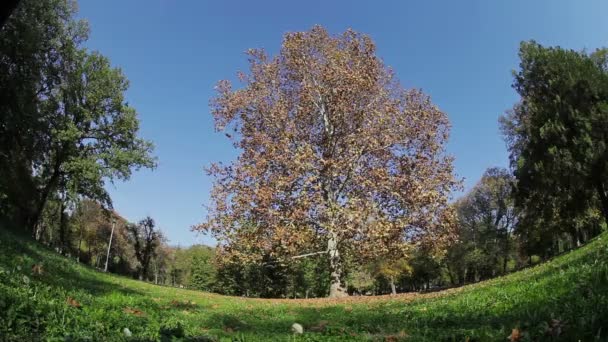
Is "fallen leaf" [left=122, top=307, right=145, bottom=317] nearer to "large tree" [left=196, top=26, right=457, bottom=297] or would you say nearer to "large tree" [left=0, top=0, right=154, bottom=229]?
"large tree" [left=196, top=26, right=457, bottom=297]

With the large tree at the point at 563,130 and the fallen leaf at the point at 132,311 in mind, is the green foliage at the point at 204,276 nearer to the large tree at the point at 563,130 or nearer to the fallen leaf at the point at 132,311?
the large tree at the point at 563,130

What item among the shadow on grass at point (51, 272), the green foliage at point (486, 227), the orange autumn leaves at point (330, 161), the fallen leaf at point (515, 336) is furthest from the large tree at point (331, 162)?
the green foliage at point (486, 227)

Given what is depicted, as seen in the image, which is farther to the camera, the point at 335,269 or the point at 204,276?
the point at 204,276

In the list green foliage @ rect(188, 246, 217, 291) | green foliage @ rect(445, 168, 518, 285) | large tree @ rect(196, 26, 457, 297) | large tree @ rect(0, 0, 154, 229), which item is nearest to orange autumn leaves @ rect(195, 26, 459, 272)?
large tree @ rect(196, 26, 457, 297)

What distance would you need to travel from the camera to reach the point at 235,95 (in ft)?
92.8

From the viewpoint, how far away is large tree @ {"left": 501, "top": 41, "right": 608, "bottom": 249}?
31234 millimetres

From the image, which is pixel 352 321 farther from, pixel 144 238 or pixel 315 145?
pixel 144 238

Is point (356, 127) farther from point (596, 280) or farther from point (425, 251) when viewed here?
point (596, 280)

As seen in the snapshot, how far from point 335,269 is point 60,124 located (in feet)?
108

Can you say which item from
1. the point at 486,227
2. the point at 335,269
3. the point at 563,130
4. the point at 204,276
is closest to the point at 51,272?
the point at 335,269

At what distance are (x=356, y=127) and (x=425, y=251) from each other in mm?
8429

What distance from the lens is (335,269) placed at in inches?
1005

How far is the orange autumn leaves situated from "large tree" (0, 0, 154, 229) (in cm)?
1563

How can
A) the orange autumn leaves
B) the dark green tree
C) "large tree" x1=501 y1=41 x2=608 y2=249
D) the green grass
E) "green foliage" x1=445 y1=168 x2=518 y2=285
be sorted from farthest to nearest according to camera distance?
the dark green tree → "green foliage" x1=445 y1=168 x2=518 y2=285 → "large tree" x1=501 y1=41 x2=608 y2=249 → the orange autumn leaves → the green grass
